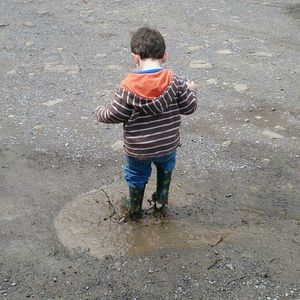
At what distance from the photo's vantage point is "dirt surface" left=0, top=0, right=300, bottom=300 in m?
3.32

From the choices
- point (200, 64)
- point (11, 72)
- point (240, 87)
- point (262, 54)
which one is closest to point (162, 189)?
point (240, 87)

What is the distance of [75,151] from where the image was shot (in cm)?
480

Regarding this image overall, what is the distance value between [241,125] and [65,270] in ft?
8.22

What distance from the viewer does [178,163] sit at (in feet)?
15.0

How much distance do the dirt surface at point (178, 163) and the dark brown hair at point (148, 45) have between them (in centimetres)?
120

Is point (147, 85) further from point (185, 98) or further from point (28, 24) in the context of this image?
point (28, 24)

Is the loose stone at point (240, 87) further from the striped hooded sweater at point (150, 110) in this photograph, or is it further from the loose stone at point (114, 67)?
the striped hooded sweater at point (150, 110)

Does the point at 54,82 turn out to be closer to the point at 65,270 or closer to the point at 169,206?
the point at 169,206

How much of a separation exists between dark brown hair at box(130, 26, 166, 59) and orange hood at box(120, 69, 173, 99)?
0.38 feet

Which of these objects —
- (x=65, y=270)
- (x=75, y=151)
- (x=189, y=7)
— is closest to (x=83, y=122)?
(x=75, y=151)

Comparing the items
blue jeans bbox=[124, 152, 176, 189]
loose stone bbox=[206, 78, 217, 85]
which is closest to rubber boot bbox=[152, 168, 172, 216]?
blue jeans bbox=[124, 152, 176, 189]

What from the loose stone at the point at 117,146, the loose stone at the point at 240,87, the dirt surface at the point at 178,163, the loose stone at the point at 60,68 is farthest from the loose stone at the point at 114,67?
the loose stone at the point at 117,146

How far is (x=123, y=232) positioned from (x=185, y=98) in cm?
101

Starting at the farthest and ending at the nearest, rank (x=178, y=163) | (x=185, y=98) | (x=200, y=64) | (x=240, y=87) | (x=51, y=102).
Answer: (x=200, y=64), (x=240, y=87), (x=51, y=102), (x=178, y=163), (x=185, y=98)
